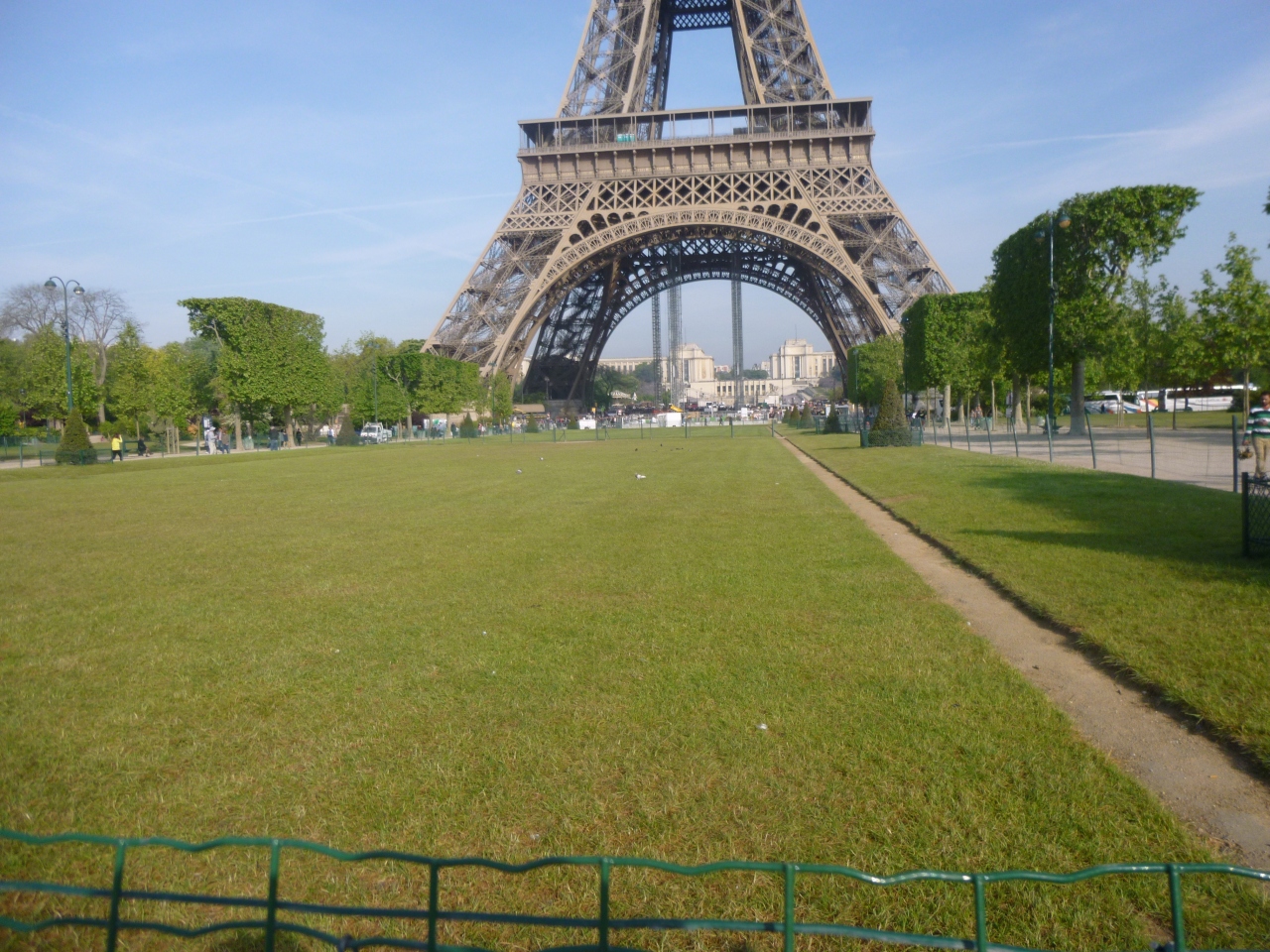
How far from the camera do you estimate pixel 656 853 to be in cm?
344

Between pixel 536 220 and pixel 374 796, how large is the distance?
48661 mm

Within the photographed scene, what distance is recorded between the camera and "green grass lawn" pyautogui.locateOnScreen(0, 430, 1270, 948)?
3344 millimetres

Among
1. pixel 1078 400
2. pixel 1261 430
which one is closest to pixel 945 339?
pixel 1078 400

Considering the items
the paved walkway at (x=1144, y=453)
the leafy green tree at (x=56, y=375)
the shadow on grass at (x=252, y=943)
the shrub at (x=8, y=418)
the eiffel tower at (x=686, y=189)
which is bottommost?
the shadow on grass at (x=252, y=943)

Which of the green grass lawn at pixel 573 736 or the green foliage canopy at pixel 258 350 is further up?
the green foliage canopy at pixel 258 350

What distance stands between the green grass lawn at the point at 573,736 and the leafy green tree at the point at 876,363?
4316 centimetres

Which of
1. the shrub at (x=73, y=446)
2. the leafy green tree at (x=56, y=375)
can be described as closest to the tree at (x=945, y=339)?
the shrub at (x=73, y=446)

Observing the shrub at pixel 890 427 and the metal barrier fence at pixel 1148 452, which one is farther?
the shrub at pixel 890 427

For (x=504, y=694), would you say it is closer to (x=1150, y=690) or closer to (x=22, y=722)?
(x=22, y=722)

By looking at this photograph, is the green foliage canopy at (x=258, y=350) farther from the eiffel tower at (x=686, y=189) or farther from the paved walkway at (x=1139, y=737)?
the paved walkway at (x=1139, y=737)

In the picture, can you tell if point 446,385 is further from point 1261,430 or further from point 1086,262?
point 1261,430

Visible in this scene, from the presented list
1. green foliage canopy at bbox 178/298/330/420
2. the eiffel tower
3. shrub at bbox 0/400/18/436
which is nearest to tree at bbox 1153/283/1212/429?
the eiffel tower

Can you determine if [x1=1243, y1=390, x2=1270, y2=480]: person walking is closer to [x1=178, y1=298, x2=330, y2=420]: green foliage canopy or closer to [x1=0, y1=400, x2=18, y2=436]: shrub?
[x1=178, y1=298, x2=330, y2=420]: green foliage canopy

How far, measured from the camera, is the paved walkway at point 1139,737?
3695 millimetres
